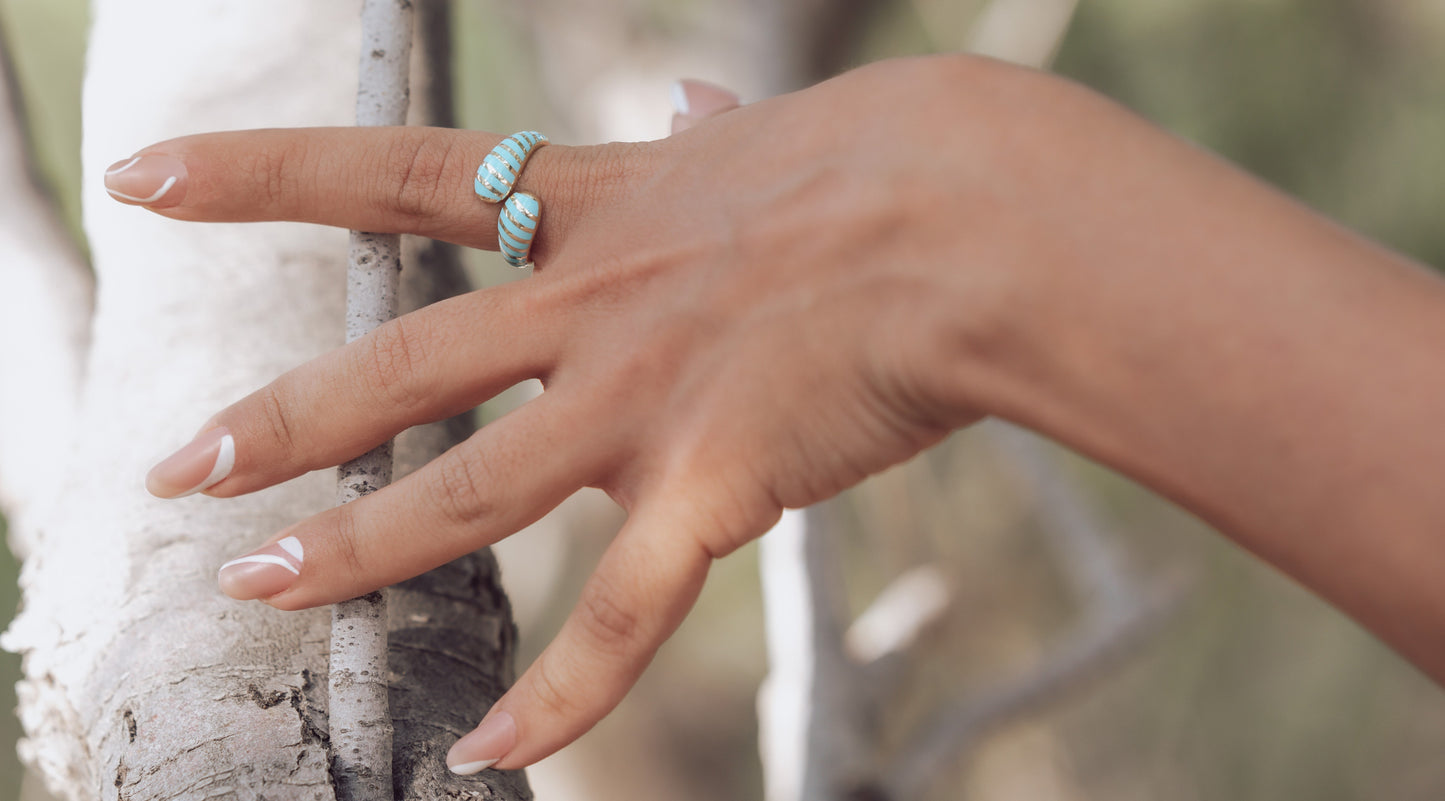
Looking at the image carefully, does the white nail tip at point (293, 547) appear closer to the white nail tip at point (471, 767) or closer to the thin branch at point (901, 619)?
the white nail tip at point (471, 767)

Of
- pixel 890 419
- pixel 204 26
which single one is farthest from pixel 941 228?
pixel 204 26

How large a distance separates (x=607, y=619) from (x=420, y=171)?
339 mm

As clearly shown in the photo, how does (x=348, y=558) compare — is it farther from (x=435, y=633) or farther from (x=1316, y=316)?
(x=1316, y=316)

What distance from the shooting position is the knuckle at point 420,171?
2.11 ft

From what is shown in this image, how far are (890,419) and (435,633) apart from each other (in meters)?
0.39

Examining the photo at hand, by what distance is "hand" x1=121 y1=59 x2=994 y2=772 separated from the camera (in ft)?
1.77

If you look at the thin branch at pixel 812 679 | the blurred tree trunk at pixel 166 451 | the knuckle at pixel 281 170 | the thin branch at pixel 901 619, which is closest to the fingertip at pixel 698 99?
the blurred tree trunk at pixel 166 451

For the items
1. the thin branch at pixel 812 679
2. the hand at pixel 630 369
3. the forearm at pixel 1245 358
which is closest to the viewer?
the forearm at pixel 1245 358

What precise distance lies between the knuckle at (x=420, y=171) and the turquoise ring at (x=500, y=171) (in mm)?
26

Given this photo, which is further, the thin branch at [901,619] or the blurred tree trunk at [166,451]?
the thin branch at [901,619]

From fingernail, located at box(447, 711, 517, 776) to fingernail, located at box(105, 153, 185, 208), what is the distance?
0.41 m

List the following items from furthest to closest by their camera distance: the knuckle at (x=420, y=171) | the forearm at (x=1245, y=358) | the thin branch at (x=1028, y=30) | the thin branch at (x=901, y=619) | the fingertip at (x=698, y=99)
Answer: the thin branch at (x=1028, y=30) < the thin branch at (x=901, y=619) < the fingertip at (x=698, y=99) < the knuckle at (x=420, y=171) < the forearm at (x=1245, y=358)

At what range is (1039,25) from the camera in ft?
8.17

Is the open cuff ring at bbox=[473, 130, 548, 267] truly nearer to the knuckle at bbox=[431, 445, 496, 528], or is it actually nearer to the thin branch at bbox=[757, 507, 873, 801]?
the knuckle at bbox=[431, 445, 496, 528]
